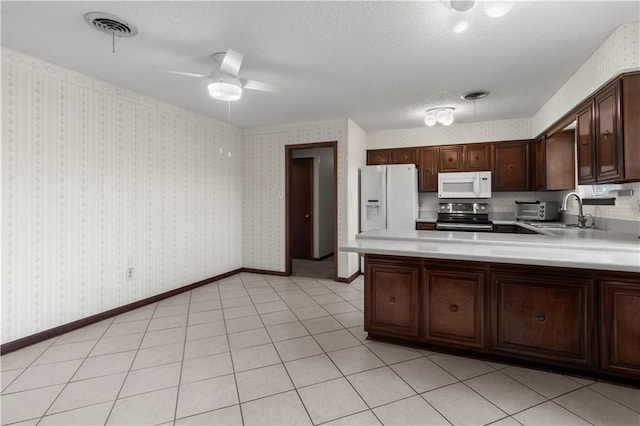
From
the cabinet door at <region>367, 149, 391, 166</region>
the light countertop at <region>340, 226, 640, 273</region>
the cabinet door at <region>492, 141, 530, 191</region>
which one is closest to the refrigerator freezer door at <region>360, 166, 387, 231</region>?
the cabinet door at <region>367, 149, 391, 166</region>

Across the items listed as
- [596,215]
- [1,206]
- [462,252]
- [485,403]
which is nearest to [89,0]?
[1,206]

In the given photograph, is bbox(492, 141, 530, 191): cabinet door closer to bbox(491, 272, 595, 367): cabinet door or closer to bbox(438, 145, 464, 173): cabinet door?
bbox(438, 145, 464, 173): cabinet door

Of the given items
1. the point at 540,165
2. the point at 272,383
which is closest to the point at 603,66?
the point at 540,165

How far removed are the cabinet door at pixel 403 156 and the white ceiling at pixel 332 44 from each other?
153 centimetres

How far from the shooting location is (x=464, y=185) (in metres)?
4.73

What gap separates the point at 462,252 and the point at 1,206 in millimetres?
3475

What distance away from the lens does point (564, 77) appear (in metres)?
3.00

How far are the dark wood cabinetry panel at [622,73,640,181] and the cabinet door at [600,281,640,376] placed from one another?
0.85m

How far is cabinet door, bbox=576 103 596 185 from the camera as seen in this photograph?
2.62 metres

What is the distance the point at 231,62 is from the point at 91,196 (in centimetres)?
194

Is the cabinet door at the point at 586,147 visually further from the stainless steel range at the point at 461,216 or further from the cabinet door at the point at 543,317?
the stainless steel range at the point at 461,216

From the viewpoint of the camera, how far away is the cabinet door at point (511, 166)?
4512mm

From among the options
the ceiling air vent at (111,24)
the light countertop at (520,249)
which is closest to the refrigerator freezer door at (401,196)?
the light countertop at (520,249)

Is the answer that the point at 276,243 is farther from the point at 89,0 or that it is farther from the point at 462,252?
the point at 89,0
